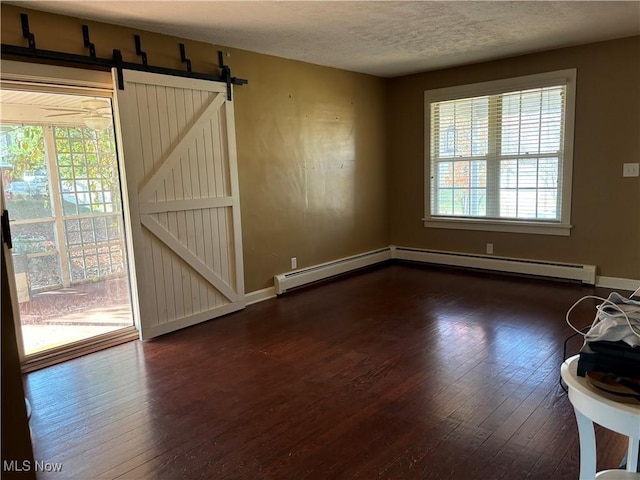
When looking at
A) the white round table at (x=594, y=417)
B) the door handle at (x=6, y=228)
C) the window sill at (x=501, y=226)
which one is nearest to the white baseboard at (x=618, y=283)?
the window sill at (x=501, y=226)

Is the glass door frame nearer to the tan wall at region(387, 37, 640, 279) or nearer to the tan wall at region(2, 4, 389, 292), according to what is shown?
the tan wall at region(2, 4, 389, 292)

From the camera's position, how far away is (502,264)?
5332 millimetres

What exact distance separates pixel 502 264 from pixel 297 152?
2.77 metres

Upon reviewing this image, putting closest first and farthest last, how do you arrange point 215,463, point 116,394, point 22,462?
1. point 22,462
2. point 215,463
3. point 116,394

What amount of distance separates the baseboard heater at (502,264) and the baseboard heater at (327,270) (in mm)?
360

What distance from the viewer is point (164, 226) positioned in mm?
3699

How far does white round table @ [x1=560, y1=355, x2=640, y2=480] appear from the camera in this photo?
111cm

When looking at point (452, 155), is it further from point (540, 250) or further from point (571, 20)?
point (571, 20)

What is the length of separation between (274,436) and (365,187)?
4.12 m

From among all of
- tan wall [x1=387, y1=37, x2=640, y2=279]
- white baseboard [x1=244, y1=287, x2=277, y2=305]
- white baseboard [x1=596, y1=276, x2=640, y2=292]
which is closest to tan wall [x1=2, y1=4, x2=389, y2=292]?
white baseboard [x1=244, y1=287, x2=277, y2=305]

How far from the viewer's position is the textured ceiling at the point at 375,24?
10.2 ft

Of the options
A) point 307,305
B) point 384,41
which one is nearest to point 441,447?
point 307,305

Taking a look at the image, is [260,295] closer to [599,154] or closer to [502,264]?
[502,264]

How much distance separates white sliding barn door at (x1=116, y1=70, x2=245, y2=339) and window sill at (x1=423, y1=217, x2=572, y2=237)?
284 cm
